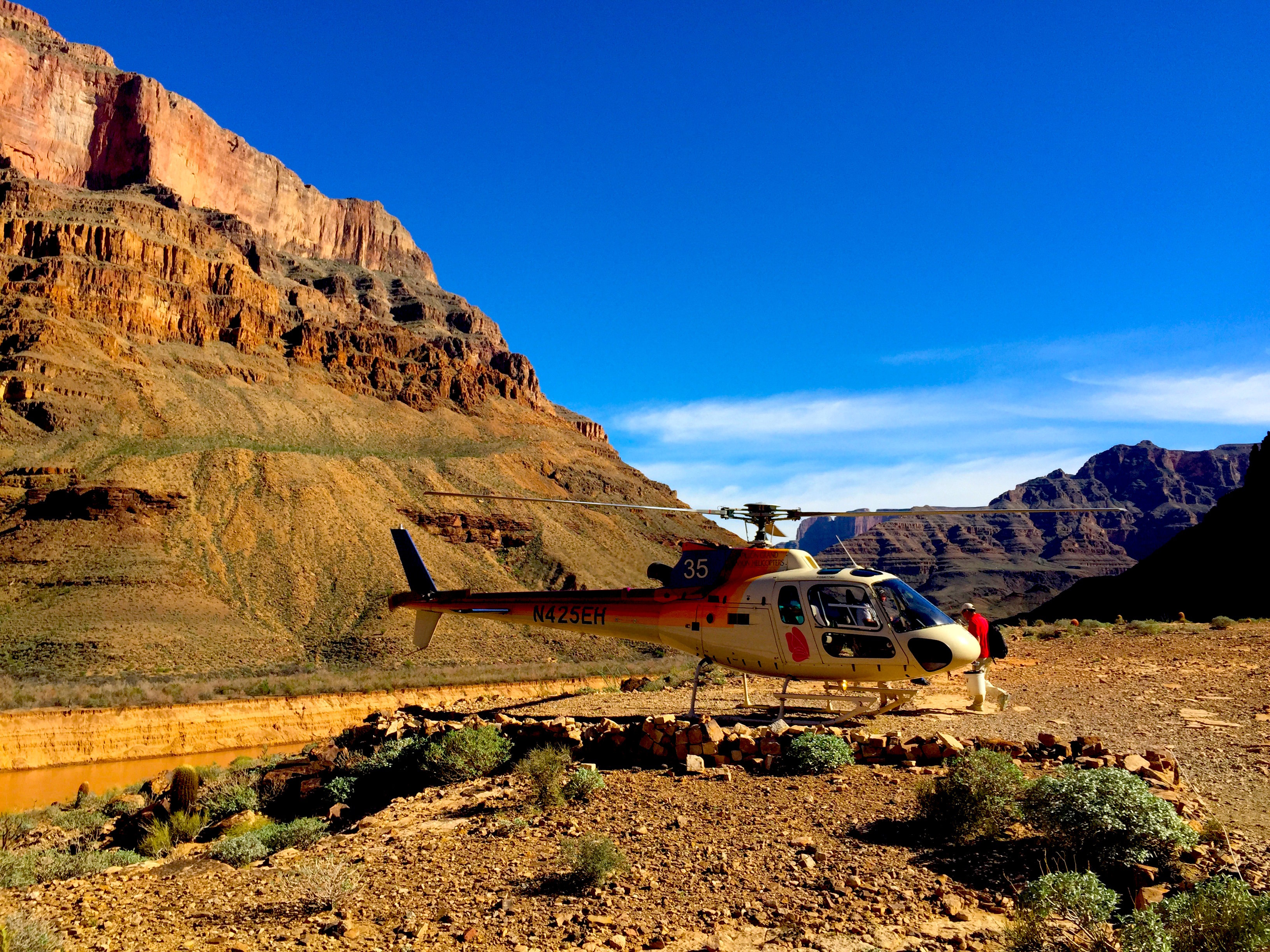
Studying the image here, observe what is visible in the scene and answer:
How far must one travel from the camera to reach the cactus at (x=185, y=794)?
1443cm

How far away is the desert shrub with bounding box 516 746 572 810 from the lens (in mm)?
9891

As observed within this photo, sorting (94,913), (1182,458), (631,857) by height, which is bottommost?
(94,913)

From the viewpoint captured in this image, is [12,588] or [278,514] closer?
[12,588]

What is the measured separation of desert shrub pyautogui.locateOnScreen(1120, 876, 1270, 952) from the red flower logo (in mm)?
8164

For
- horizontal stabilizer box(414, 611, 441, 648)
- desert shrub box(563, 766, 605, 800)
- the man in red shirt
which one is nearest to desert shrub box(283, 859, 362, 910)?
desert shrub box(563, 766, 605, 800)

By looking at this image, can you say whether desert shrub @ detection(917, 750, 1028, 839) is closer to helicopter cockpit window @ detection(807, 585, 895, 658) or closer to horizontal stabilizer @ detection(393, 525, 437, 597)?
helicopter cockpit window @ detection(807, 585, 895, 658)

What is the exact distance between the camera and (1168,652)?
62.0ft

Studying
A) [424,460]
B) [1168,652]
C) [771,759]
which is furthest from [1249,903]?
[424,460]

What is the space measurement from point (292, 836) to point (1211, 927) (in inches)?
404

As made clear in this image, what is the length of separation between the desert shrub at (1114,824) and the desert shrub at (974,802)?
460 mm

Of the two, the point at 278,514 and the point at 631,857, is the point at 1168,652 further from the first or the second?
the point at 278,514

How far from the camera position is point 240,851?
10.2 metres

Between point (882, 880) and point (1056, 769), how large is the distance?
3.45m

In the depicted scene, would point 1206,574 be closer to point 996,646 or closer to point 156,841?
point 996,646
